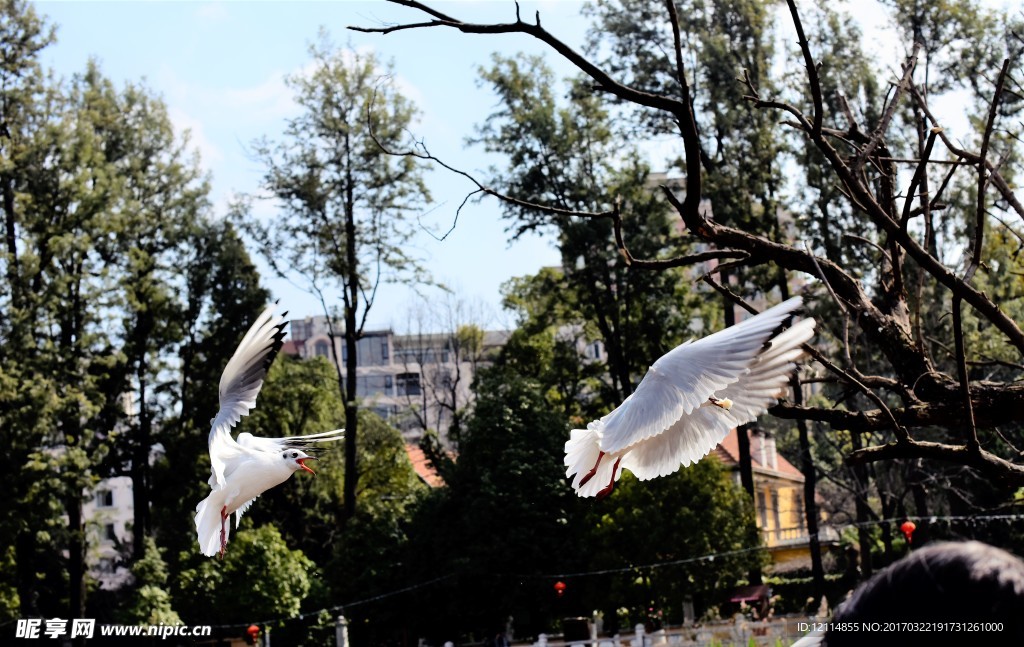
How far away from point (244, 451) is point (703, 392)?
3175 mm

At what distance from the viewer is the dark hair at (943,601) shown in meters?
Result: 1.38

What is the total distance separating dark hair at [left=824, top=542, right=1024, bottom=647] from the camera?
1.38m

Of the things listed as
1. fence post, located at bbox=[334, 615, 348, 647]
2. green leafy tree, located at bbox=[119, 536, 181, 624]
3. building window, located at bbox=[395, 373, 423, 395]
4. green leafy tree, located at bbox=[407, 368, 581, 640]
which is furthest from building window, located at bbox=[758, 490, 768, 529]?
green leafy tree, located at bbox=[119, 536, 181, 624]

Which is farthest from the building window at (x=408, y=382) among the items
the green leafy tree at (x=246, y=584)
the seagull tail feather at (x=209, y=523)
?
the seagull tail feather at (x=209, y=523)

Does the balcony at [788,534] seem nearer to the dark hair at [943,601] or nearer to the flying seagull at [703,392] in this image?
the flying seagull at [703,392]

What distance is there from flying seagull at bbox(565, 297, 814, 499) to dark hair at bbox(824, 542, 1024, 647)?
3.91 metres

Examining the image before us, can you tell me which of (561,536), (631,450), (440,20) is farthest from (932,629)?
(561,536)

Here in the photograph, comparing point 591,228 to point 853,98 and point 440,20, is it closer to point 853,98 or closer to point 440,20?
point 853,98

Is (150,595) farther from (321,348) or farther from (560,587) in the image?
(321,348)

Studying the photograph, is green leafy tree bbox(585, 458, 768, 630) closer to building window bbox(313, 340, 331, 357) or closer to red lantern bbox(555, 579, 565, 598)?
red lantern bbox(555, 579, 565, 598)

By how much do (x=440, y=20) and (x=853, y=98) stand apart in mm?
20884

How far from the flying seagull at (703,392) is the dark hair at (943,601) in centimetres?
391

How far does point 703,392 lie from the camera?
19.1 feet

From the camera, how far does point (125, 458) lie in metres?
29.4
